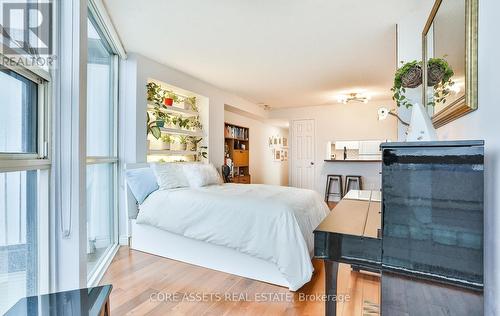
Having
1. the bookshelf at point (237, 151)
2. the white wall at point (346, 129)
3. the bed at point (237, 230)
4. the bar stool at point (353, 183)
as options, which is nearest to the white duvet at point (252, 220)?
the bed at point (237, 230)

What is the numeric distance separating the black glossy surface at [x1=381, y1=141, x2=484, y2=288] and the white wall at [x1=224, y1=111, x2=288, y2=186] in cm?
534

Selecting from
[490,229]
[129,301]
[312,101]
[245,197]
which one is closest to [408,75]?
[490,229]

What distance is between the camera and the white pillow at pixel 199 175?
3322 mm

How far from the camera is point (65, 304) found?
979mm

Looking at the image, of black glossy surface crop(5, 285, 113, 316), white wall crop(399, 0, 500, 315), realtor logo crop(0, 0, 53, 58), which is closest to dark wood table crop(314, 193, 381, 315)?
white wall crop(399, 0, 500, 315)

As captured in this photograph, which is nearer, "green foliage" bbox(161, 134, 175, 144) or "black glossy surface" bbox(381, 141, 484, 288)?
"black glossy surface" bbox(381, 141, 484, 288)

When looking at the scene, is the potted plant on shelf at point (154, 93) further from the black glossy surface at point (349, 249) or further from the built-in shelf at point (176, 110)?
the black glossy surface at point (349, 249)

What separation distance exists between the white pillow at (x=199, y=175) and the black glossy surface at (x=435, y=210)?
2.68 m

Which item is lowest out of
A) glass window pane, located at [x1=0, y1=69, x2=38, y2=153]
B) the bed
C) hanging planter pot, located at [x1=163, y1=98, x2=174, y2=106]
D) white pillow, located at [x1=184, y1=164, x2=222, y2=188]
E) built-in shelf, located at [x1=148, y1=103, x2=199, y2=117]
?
the bed

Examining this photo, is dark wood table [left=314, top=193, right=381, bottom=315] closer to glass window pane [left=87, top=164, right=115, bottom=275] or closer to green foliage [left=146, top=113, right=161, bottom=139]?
glass window pane [left=87, top=164, right=115, bottom=275]

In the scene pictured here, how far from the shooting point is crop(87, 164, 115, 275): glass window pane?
2.42 metres

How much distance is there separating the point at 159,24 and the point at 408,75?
2264 mm

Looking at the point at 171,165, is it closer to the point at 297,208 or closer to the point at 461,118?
the point at 297,208

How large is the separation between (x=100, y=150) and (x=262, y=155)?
4982 mm
